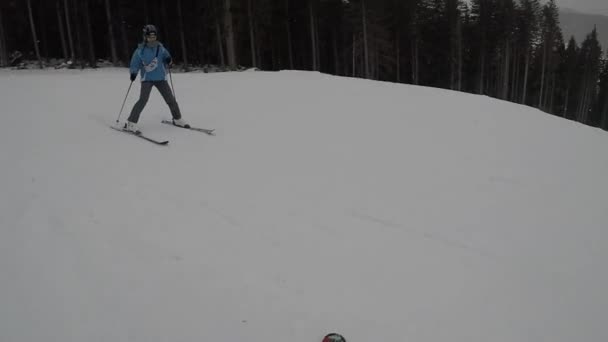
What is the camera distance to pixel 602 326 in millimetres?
3562

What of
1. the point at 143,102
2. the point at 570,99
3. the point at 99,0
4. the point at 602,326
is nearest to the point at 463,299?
the point at 602,326

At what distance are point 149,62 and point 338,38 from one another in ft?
118

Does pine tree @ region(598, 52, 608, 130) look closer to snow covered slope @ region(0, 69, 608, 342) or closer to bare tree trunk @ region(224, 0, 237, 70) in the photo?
bare tree trunk @ region(224, 0, 237, 70)

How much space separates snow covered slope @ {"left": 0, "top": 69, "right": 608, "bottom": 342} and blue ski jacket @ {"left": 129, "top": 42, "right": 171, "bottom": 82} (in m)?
1.07

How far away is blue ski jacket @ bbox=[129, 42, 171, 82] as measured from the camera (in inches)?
302

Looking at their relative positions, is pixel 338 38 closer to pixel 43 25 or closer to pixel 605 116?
pixel 43 25

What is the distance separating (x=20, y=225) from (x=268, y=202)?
2.71m

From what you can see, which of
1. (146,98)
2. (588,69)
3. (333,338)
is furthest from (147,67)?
(588,69)

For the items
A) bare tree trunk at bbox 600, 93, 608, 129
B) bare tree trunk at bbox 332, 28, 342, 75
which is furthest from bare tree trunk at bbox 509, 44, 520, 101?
bare tree trunk at bbox 600, 93, 608, 129

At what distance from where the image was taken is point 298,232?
4574 mm

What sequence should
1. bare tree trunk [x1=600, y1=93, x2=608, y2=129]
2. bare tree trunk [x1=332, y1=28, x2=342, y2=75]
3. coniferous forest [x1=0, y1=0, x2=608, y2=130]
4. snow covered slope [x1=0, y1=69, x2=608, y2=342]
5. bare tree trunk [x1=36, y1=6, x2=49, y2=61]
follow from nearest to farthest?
snow covered slope [x1=0, y1=69, x2=608, y2=342] < coniferous forest [x1=0, y1=0, x2=608, y2=130] < bare tree trunk [x1=36, y1=6, x2=49, y2=61] < bare tree trunk [x1=332, y1=28, x2=342, y2=75] < bare tree trunk [x1=600, y1=93, x2=608, y2=129]

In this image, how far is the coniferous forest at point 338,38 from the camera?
101 feet

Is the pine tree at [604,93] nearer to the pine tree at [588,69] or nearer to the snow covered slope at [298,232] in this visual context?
the pine tree at [588,69]

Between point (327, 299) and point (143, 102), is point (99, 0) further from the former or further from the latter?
point (327, 299)
